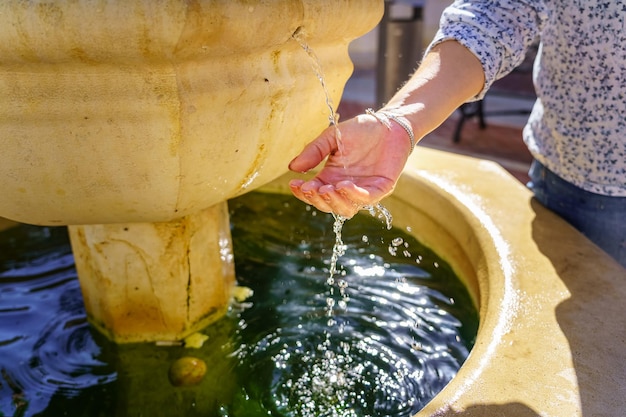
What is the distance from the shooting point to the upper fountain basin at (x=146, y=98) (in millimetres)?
946

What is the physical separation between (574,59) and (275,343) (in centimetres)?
100

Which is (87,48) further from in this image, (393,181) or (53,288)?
(53,288)

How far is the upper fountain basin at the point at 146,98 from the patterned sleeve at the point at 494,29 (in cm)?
23

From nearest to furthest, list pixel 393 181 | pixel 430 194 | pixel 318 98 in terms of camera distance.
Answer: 1. pixel 393 181
2. pixel 318 98
3. pixel 430 194

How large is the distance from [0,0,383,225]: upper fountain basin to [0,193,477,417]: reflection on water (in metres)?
0.43

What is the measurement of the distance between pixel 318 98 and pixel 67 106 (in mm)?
536

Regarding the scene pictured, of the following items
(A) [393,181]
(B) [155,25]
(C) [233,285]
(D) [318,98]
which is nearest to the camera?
(B) [155,25]

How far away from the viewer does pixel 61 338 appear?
5.21ft

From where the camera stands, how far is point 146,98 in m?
1.05

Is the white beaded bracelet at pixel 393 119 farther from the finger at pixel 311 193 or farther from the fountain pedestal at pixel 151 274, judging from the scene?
the fountain pedestal at pixel 151 274

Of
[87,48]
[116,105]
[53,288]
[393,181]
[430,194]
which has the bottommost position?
[53,288]

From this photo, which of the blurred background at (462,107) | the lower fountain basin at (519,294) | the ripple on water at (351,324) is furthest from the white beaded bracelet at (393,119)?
the blurred background at (462,107)

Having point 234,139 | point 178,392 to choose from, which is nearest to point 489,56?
point 234,139

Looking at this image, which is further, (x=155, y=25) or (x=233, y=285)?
(x=233, y=285)
